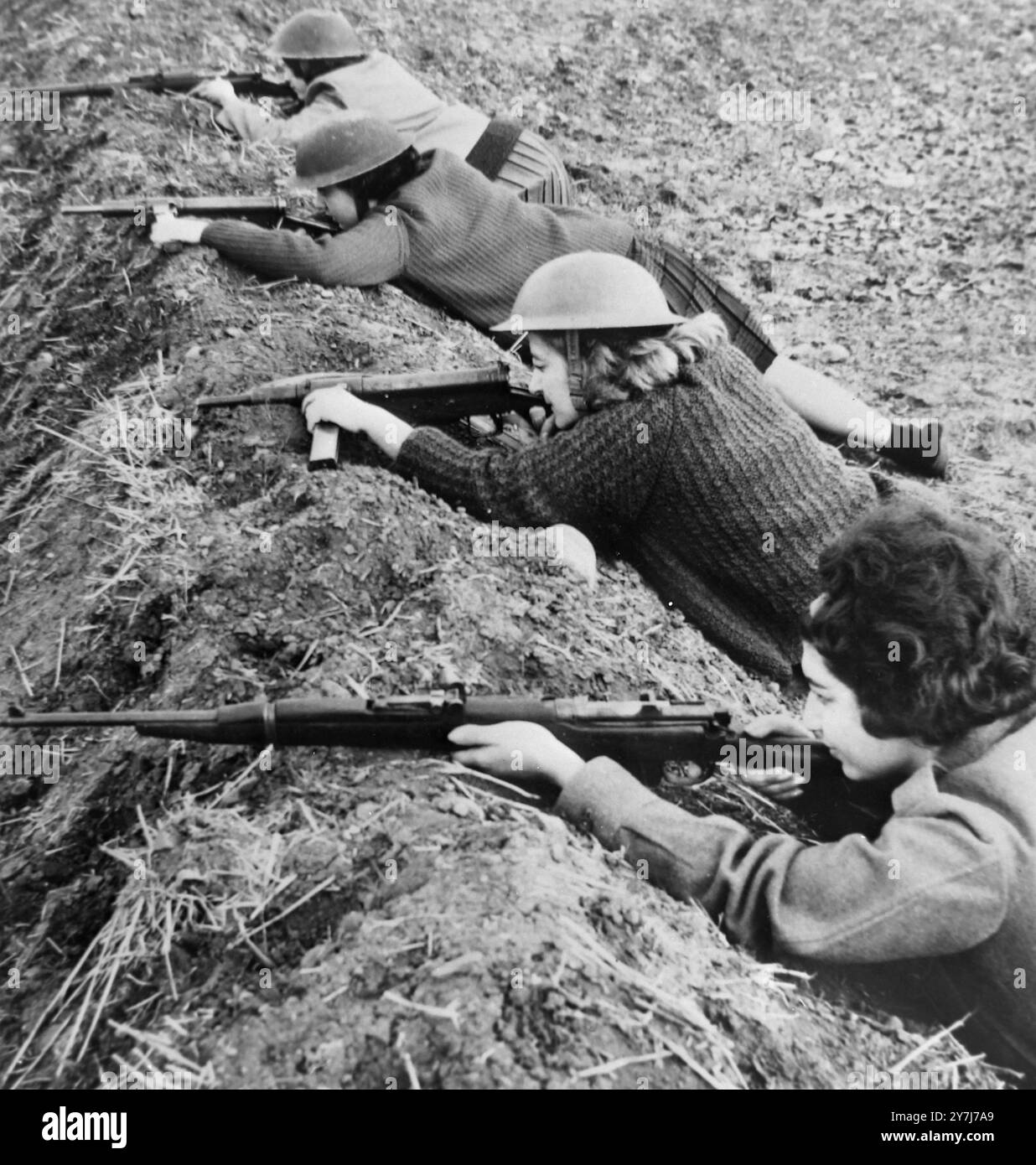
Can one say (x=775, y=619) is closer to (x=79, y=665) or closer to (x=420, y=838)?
(x=420, y=838)

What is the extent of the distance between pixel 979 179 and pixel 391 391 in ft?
12.2

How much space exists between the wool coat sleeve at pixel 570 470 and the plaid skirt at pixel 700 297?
112 centimetres

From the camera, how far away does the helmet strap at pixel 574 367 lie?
11.5 feet

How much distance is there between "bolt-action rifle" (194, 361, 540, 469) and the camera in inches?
158

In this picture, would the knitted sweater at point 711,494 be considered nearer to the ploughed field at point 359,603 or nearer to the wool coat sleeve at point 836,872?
the ploughed field at point 359,603

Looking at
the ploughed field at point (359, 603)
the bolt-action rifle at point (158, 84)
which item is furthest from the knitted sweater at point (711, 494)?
the bolt-action rifle at point (158, 84)

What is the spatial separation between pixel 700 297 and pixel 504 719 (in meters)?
2.51

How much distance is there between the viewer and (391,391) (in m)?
4.01

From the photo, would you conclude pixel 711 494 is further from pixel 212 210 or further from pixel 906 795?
pixel 212 210

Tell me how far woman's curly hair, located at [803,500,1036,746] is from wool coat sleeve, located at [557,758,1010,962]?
190 mm
